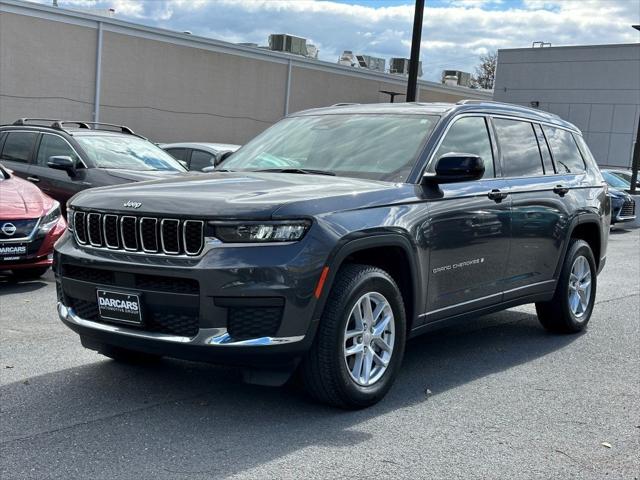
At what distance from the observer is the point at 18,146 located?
1204 cm

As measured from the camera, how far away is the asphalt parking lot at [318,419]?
406cm

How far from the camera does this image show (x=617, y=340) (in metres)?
7.25

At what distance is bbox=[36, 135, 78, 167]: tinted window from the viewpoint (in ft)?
37.4

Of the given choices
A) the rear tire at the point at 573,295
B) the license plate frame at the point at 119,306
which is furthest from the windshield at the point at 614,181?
the license plate frame at the point at 119,306

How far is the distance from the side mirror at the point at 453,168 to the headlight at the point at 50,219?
16.6 ft

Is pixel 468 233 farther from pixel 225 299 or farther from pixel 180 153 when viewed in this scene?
pixel 180 153

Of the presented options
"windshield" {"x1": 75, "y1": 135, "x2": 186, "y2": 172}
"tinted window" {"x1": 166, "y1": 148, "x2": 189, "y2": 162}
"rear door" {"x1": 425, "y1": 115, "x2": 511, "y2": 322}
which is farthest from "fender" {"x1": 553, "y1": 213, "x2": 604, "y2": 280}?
"tinted window" {"x1": 166, "y1": 148, "x2": 189, "y2": 162}

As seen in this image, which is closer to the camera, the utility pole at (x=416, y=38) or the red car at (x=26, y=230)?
the red car at (x=26, y=230)

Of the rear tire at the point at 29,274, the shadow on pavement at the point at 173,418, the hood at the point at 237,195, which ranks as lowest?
the rear tire at the point at 29,274

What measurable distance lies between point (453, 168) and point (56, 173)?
299 inches

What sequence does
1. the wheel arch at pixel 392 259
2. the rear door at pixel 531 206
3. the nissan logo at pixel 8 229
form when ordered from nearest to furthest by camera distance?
1. the wheel arch at pixel 392 259
2. the rear door at pixel 531 206
3. the nissan logo at pixel 8 229

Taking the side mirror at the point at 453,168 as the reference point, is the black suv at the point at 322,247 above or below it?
below

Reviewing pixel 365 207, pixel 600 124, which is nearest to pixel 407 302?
pixel 365 207

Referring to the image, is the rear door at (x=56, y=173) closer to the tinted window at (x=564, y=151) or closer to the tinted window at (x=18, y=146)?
the tinted window at (x=18, y=146)
